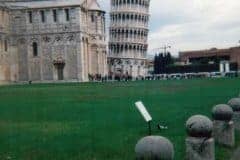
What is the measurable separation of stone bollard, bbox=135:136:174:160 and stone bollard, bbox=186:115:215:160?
2.78m

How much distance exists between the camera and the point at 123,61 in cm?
12469

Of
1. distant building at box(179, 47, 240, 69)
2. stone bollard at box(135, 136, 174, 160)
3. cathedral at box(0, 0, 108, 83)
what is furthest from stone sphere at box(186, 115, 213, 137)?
distant building at box(179, 47, 240, 69)

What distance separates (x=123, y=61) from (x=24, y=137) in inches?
4334

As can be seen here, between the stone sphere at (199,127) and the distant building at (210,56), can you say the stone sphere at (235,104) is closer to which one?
the stone sphere at (199,127)

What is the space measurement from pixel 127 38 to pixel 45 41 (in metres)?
41.4

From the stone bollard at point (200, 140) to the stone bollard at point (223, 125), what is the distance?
89.8 inches

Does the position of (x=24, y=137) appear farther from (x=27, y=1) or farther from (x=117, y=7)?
(x=117, y=7)

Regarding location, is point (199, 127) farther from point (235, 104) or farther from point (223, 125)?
point (235, 104)

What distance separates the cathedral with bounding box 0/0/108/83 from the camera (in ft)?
276

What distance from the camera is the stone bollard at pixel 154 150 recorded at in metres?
7.50

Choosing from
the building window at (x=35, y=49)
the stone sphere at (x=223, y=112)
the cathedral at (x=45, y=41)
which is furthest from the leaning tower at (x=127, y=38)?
the stone sphere at (x=223, y=112)

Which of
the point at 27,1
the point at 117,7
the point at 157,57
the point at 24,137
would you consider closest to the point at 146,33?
the point at 117,7

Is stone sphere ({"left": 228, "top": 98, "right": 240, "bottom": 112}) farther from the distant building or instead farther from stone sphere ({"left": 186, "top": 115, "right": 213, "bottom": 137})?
the distant building

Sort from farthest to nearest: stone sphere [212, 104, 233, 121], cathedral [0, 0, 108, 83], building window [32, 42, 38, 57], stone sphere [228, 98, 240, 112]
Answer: building window [32, 42, 38, 57] → cathedral [0, 0, 108, 83] → stone sphere [228, 98, 240, 112] → stone sphere [212, 104, 233, 121]
